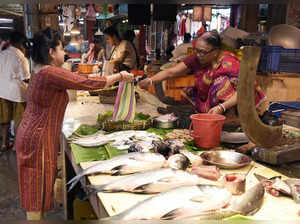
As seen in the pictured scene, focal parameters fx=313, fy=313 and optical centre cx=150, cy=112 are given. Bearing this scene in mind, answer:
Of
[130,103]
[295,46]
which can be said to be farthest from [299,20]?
[130,103]

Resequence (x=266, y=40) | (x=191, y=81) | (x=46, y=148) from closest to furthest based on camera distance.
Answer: (x=46, y=148) → (x=266, y=40) → (x=191, y=81)

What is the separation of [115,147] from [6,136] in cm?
434

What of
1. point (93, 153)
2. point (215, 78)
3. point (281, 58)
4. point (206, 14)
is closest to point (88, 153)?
point (93, 153)

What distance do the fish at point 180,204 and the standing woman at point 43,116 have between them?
145cm

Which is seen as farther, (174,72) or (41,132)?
(174,72)

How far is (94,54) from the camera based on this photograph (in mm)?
9031

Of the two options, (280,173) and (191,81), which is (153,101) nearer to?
(191,81)

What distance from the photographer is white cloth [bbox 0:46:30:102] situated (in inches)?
207

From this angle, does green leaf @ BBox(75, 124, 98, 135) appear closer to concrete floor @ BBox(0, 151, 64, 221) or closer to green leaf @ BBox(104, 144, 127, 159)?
green leaf @ BBox(104, 144, 127, 159)

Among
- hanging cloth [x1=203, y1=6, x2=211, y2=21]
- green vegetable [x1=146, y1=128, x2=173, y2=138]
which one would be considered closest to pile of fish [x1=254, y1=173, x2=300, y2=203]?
green vegetable [x1=146, y1=128, x2=173, y2=138]

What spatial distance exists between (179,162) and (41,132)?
4.47 feet

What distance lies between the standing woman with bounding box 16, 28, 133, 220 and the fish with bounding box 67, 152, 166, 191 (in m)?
0.91

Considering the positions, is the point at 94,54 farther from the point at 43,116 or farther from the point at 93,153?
the point at 93,153

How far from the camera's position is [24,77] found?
17.7 ft
